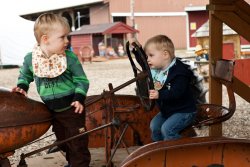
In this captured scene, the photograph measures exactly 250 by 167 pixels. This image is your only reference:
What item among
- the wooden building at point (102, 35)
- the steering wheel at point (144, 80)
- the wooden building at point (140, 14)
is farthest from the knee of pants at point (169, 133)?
the wooden building at point (140, 14)

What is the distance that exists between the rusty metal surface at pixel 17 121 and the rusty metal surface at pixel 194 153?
21.5 inches

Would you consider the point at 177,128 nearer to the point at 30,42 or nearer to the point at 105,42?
the point at 30,42

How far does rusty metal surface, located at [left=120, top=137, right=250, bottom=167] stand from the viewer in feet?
7.16

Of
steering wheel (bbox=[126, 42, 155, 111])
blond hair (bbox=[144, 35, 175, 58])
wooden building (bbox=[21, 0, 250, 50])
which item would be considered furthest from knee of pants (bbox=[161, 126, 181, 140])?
wooden building (bbox=[21, 0, 250, 50])

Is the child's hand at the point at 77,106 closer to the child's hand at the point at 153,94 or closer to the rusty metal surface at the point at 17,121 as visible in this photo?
the rusty metal surface at the point at 17,121

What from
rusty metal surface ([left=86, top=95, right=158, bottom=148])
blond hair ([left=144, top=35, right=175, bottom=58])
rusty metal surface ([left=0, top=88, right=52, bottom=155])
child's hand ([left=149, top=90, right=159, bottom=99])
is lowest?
rusty metal surface ([left=86, top=95, right=158, bottom=148])

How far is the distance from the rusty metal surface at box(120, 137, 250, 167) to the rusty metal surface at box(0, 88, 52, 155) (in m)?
0.55

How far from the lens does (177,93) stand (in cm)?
283

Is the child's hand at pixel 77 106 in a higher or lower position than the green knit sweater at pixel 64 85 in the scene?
lower

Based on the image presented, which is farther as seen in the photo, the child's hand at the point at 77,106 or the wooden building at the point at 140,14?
the wooden building at the point at 140,14

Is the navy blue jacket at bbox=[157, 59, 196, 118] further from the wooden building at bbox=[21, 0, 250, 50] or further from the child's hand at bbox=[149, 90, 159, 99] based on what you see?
the wooden building at bbox=[21, 0, 250, 50]

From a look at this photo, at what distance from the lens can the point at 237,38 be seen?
1217 cm

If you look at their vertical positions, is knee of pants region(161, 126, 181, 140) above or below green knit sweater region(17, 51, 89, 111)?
below

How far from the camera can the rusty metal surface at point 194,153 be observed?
2184 millimetres
